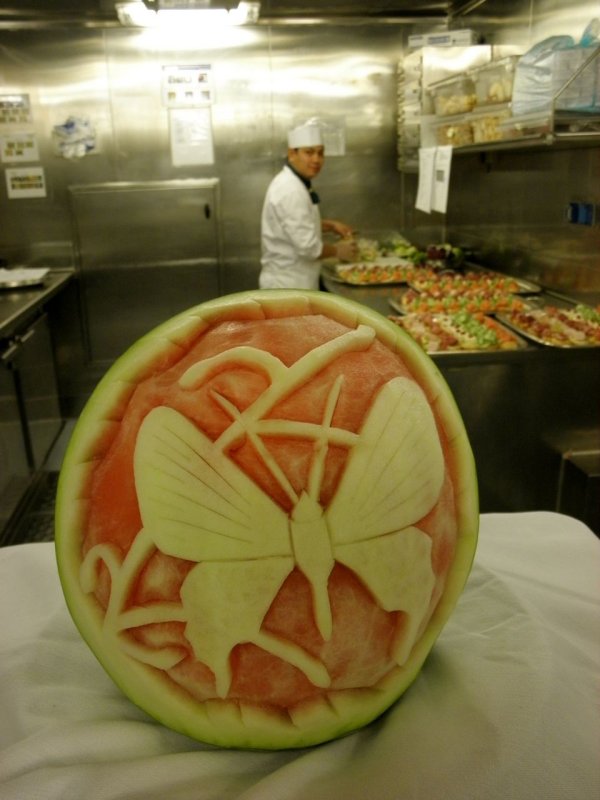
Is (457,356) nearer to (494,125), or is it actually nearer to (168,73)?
(494,125)

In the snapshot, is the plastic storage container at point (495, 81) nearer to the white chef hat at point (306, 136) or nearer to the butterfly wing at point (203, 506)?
the white chef hat at point (306, 136)

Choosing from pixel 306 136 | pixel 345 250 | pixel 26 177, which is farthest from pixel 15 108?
pixel 345 250

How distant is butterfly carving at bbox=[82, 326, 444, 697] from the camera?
0.66 m

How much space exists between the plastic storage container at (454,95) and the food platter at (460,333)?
45.0 inches

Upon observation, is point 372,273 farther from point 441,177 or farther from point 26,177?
point 26,177

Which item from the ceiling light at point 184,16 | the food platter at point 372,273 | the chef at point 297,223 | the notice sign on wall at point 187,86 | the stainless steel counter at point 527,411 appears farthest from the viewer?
the notice sign on wall at point 187,86

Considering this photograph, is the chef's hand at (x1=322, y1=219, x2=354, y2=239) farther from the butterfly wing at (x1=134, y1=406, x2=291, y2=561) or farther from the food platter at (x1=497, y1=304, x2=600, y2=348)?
the butterfly wing at (x1=134, y1=406, x2=291, y2=561)

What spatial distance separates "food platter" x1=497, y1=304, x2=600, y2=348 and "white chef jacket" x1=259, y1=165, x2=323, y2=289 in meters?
1.46

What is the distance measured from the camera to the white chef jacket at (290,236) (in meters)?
4.23

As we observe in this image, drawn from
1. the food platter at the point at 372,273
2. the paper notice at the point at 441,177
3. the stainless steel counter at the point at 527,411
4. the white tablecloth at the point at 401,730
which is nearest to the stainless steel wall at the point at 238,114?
the food platter at the point at 372,273

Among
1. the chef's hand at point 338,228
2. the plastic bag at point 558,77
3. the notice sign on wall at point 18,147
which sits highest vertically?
the plastic bag at point 558,77

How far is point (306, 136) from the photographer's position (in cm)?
418

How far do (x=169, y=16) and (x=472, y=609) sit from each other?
181 inches

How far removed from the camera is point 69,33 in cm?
464
